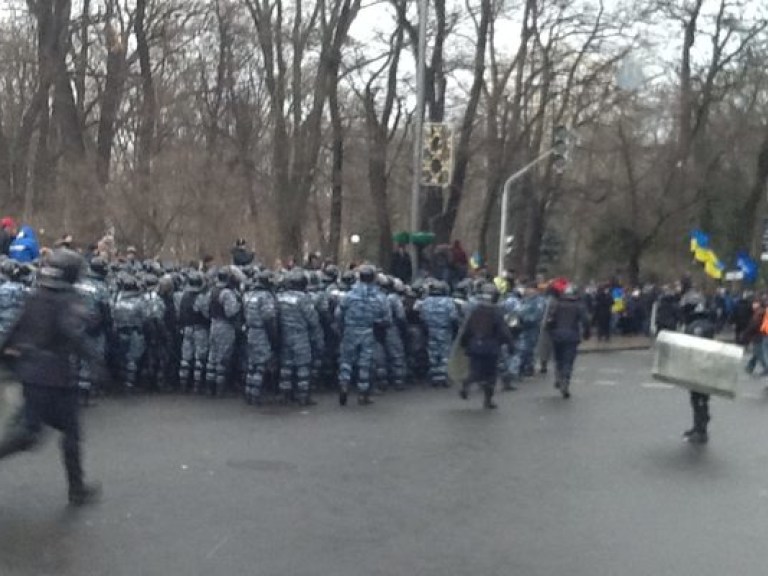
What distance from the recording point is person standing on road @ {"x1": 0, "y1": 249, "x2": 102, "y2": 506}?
9.23 meters

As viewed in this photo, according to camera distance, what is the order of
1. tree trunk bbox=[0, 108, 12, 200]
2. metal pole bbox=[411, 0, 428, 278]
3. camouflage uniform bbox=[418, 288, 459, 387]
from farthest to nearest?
tree trunk bbox=[0, 108, 12, 200] < metal pole bbox=[411, 0, 428, 278] < camouflage uniform bbox=[418, 288, 459, 387]

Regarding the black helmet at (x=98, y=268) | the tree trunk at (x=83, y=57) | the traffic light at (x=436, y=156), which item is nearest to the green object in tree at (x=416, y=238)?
the traffic light at (x=436, y=156)

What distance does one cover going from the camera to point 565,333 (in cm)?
1930

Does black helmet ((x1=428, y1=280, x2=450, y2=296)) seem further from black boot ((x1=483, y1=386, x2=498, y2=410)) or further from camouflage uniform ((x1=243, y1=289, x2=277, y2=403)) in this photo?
camouflage uniform ((x1=243, y1=289, x2=277, y2=403))

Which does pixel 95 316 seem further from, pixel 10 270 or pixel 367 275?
pixel 367 275

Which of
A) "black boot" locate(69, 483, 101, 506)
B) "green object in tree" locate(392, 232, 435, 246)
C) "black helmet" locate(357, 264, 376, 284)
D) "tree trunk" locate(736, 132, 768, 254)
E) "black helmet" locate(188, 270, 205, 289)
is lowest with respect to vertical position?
"black boot" locate(69, 483, 101, 506)

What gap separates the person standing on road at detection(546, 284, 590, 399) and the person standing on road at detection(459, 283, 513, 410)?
2.03m

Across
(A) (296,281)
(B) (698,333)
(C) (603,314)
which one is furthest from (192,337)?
(C) (603,314)

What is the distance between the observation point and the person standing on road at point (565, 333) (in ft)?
63.2

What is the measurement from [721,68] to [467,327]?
106 feet

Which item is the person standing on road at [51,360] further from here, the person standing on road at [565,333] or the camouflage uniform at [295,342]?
the person standing on road at [565,333]

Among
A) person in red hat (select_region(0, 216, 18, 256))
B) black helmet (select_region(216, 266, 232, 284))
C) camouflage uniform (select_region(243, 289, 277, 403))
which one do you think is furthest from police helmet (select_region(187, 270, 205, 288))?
person in red hat (select_region(0, 216, 18, 256))

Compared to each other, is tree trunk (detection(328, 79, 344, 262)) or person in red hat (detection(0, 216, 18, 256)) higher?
tree trunk (detection(328, 79, 344, 262))

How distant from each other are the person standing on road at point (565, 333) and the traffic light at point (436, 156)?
8661 mm
